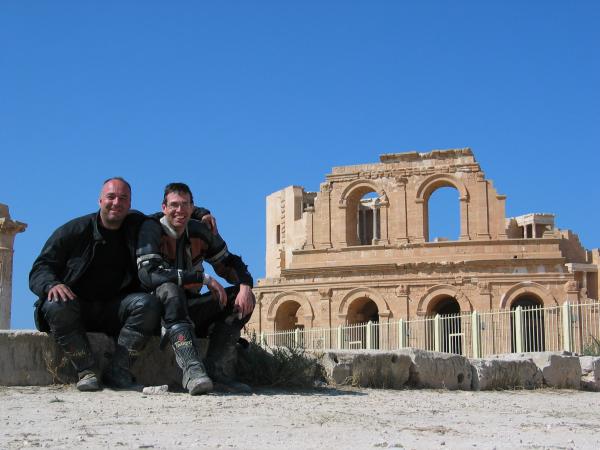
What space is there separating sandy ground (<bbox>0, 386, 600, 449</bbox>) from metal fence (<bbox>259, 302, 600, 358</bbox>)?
41.7 feet

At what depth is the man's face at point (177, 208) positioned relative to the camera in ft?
21.2

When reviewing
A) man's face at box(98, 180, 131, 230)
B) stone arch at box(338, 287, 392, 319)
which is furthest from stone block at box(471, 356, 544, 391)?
stone arch at box(338, 287, 392, 319)

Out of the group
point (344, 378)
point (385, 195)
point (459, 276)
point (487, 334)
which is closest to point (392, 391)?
point (344, 378)

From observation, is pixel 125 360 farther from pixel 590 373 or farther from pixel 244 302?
pixel 590 373

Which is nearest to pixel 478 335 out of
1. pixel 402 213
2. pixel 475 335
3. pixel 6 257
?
pixel 475 335

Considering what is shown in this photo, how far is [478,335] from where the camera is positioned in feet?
75.6

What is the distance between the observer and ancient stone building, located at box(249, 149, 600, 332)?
30.5m

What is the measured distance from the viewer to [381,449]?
4.29 m

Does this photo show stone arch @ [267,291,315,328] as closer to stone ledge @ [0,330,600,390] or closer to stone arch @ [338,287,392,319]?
stone arch @ [338,287,392,319]

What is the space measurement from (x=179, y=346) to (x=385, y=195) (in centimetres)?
2758

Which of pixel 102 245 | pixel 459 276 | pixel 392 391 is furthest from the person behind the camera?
pixel 459 276

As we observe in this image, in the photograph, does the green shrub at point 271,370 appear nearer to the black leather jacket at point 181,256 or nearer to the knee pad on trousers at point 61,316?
the black leather jacket at point 181,256

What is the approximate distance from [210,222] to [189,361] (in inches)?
57.4

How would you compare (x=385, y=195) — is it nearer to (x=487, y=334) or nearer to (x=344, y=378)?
(x=487, y=334)
